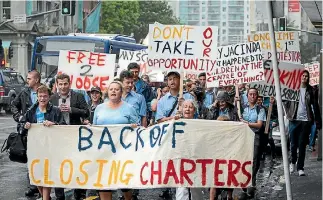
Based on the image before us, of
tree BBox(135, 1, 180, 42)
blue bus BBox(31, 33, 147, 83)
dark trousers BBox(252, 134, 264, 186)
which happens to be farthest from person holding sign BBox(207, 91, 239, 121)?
tree BBox(135, 1, 180, 42)

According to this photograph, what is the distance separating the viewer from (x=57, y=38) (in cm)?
2688

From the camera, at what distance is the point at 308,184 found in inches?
534

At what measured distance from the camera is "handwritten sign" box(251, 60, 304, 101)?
46.8 ft

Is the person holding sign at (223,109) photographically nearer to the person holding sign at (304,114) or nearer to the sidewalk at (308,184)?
the sidewalk at (308,184)

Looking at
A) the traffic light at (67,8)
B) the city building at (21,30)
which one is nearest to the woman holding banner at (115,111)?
the traffic light at (67,8)

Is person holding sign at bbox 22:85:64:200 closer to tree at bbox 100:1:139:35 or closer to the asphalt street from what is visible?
the asphalt street

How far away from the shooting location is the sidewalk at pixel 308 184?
1234cm

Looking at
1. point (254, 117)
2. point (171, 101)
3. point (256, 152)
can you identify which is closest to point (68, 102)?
point (171, 101)

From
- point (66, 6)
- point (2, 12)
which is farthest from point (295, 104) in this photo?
point (2, 12)

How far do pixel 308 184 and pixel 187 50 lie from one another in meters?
3.00

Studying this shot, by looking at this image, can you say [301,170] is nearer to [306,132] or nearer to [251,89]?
[306,132]

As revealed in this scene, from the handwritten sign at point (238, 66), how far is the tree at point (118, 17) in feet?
249

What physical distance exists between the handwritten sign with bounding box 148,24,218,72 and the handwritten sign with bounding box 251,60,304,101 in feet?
6.55

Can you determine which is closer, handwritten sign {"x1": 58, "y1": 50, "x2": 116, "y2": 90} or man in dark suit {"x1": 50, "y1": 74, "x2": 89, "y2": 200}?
man in dark suit {"x1": 50, "y1": 74, "x2": 89, "y2": 200}
